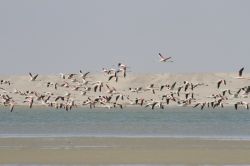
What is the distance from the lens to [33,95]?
60656 millimetres

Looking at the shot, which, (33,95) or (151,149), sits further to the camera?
(33,95)

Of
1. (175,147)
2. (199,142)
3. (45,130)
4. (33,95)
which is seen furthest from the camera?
(33,95)

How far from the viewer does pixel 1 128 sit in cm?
5666

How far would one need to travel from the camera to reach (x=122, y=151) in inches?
1553

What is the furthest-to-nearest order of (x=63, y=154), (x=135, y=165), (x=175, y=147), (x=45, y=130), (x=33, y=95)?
(x=33, y=95)
(x=45, y=130)
(x=175, y=147)
(x=63, y=154)
(x=135, y=165)

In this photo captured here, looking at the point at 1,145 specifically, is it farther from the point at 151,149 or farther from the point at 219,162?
the point at 219,162

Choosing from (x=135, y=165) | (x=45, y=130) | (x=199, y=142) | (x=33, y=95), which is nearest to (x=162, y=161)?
(x=135, y=165)

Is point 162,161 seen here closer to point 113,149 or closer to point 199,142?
point 113,149

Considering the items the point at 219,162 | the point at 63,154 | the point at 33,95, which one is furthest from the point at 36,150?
the point at 33,95

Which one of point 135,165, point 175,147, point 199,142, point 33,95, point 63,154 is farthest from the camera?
point 33,95

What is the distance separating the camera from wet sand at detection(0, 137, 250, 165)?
35875mm

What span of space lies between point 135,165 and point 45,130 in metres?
20.7

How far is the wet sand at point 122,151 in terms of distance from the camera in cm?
3588

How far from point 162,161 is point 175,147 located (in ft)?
18.5
